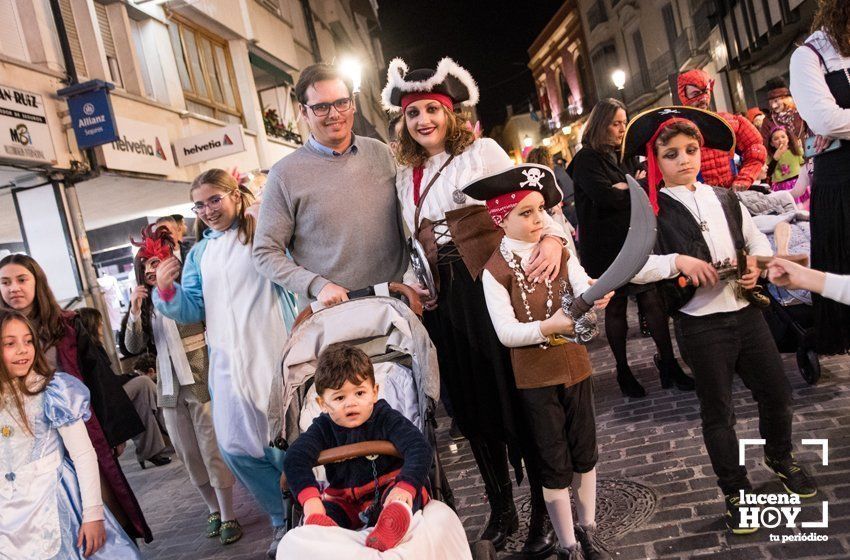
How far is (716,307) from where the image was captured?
3.25 metres

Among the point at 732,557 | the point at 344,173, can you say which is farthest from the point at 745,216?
the point at 344,173

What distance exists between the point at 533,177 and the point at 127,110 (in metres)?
10.8

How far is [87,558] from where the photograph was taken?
3391mm

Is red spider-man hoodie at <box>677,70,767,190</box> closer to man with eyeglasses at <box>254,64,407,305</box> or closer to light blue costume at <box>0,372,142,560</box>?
man with eyeglasses at <box>254,64,407,305</box>

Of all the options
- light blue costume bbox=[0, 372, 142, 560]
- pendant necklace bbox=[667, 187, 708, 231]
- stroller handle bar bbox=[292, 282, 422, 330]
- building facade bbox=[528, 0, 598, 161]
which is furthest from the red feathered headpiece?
building facade bbox=[528, 0, 598, 161]

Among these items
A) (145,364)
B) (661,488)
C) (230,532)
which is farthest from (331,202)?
(145,364)

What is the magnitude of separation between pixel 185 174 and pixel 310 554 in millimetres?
12033

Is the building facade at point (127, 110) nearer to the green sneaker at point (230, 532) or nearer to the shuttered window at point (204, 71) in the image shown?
the shuttered window at point (204, 71)

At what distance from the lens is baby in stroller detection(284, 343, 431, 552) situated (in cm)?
270

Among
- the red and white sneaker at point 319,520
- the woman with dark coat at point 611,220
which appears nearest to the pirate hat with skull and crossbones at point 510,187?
the red and white sneaker at point 319,520

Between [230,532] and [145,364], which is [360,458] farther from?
[145,364]

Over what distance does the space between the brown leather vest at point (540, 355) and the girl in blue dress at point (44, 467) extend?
2217mm

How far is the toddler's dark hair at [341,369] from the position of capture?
289 centimetres

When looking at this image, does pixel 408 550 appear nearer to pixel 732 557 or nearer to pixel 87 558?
pixel 732 557
